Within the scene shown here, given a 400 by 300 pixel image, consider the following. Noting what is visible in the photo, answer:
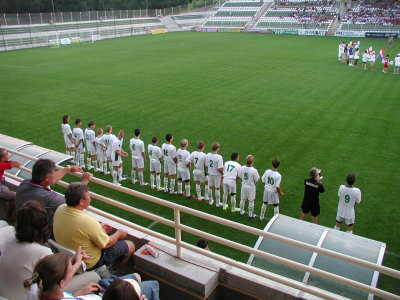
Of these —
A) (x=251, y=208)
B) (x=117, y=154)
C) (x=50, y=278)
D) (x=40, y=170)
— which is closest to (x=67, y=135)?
(x=117, y=154)

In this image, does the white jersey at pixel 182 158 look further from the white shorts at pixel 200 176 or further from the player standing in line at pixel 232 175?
the player standing in line at pixel 232 175

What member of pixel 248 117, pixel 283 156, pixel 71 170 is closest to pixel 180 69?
pixel 248 117

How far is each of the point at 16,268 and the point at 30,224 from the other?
15.9 inches

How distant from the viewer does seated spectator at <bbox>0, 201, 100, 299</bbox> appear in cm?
329

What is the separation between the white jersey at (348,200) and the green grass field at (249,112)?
29.6 inches

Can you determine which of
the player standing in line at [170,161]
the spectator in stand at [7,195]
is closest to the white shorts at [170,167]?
the player standing in line at [170,161]

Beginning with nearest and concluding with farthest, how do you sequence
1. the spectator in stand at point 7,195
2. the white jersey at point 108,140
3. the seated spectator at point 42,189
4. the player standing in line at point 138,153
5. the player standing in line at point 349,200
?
the seated spectator at point 42,189
the spectator in stand at point 7,195
the player standing in line at point 349,200
the player standing in line at point 138,153
the white jersey at point 108,140

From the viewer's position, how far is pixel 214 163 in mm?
8586

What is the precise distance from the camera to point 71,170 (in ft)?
15.1

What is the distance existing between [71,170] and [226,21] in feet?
196

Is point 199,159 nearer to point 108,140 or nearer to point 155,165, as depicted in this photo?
point 155,165

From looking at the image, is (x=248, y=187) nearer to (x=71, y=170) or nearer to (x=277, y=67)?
(x=71, y=170)

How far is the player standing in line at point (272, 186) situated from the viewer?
25.9ft

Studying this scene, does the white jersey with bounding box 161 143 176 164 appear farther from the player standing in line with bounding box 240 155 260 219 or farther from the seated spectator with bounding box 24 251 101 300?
the seated spectator with bounding box 24 251 101 300
